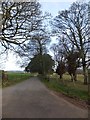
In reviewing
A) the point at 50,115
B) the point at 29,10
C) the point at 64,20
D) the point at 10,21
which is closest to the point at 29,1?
the point at 29,10

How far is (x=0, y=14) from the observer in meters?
19.1

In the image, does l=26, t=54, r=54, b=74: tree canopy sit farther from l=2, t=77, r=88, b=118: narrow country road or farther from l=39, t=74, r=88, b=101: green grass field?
l=2, t=77, r=88, b=118: narrow country road

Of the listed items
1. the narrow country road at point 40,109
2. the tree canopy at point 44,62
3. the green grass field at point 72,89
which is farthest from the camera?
the tree canopy at point 44,62

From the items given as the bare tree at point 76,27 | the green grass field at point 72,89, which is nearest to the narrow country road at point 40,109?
the green grass field at point 72,89

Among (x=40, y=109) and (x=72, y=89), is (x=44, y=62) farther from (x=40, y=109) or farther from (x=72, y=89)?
(x=40, y=109)

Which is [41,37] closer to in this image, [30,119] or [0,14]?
[0,14]

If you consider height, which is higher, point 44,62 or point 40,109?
point 44,62

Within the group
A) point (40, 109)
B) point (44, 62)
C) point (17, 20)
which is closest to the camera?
point (40, 109)

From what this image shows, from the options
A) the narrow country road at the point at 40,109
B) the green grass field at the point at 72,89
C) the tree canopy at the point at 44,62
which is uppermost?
the tree canopy at the point at 44,62

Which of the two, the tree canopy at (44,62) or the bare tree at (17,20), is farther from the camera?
the tree canopy at (44,62)

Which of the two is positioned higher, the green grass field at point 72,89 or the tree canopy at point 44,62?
the tree canopy at point 44,62

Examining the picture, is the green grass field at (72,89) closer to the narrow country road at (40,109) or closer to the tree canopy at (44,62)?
the narrow country road at (40,109)

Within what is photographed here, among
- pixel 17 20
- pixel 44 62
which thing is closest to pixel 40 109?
pixel 17 20

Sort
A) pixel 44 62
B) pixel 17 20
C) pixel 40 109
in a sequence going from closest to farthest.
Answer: pixel 40 109 → pixel 17 20 → pixel 44 62
